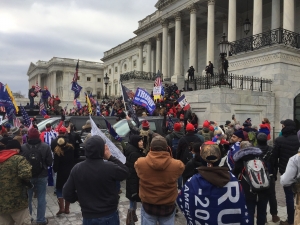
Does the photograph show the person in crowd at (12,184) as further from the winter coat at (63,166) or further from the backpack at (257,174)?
the backpack at (257,174)

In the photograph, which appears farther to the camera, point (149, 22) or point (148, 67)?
point (148, 67)

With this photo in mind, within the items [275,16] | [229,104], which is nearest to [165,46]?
[275,16]

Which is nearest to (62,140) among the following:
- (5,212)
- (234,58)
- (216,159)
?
(5,212)

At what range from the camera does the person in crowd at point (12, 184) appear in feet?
13.9

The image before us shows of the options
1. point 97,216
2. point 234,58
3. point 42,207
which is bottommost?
point 42,207

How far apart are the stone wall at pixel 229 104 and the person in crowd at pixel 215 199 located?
447 inches

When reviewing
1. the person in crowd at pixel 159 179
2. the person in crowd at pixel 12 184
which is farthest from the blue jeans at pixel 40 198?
the person in crowd at pixel 159 179

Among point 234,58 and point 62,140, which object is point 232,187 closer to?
point 62,140

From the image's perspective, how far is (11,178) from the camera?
168 inches

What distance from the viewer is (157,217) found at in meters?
3.69

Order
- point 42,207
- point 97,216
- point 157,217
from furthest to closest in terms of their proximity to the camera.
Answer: point 42,207
point 157,217
point 97,216

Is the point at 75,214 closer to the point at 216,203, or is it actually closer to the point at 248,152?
the point at 248,152

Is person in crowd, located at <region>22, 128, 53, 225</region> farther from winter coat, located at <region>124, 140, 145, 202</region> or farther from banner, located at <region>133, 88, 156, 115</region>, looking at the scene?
banner, located at <region>133, 88, 156, 115</region>

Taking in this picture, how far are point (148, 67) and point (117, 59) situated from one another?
23.1m
